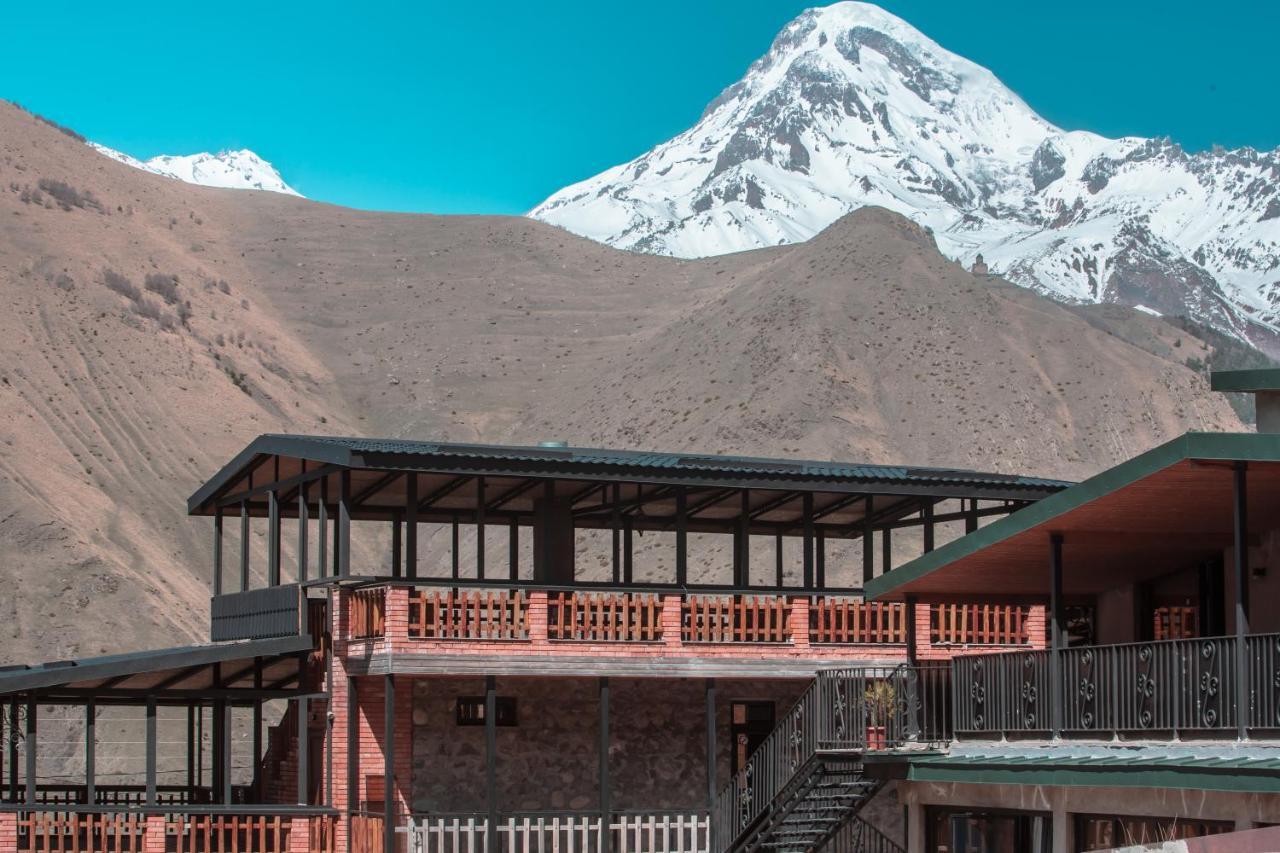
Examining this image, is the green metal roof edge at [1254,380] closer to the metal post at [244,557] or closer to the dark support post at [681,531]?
the dark support post at [681,531]

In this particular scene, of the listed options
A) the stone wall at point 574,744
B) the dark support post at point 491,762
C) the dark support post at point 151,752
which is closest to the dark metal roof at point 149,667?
the dark support post at point 151,752

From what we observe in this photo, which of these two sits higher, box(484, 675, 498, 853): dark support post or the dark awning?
the dark awning

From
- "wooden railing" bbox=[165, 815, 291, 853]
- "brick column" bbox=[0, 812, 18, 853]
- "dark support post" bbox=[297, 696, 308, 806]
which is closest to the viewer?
"brick column" bbox=[0, 812, 18, 853]

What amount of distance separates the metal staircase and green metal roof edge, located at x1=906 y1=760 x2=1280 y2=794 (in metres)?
1.99

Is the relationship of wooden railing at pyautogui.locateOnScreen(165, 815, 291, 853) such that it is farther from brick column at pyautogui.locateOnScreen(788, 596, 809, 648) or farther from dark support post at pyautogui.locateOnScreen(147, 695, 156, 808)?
brick column at pyautogui.locateOnScreen(788, 596, 809, 648)

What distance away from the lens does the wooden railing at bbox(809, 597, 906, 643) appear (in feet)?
102

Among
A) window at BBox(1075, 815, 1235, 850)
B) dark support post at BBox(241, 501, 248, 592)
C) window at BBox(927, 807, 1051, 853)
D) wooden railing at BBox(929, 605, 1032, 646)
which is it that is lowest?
window at BBox(927, 807, 1051, 853)

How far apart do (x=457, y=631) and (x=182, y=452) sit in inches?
2481

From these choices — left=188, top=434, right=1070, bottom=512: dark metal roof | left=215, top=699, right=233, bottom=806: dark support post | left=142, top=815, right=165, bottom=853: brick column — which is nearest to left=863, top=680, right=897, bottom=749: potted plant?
left=188, top=434, right=1070, bottom=512: dark metal roof

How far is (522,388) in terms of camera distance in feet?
363

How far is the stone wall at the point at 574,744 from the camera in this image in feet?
99.4

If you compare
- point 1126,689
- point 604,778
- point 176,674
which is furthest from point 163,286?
point 1126,689

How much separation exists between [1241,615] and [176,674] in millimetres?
17672

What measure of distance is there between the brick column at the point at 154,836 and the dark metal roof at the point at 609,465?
17.1 feet
